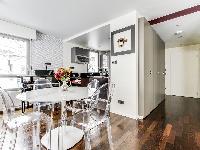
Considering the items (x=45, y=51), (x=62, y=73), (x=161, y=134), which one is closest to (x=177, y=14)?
(x=161, y=134)

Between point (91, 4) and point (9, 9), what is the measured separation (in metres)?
2.03

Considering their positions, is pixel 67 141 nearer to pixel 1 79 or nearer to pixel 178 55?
pixel 1 79

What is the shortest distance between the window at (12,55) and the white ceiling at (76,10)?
733mm

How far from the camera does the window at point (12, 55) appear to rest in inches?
181

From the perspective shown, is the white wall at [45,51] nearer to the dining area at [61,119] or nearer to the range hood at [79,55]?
the range hood at [79,55]

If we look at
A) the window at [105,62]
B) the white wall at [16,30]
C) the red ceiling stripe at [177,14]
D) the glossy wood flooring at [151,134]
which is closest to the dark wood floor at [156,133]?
the glossy wood flooring at [151,134]

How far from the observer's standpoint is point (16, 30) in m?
4.58

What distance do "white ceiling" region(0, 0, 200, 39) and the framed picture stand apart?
0.45 metres

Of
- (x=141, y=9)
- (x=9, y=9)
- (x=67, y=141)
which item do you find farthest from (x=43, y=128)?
(x=141, y=9)

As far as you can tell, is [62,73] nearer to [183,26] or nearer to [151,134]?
[151,134]

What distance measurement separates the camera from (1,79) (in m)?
4.49

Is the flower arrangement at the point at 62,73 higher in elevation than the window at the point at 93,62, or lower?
lower

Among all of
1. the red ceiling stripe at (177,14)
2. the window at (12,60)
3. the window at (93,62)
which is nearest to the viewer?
the red ceiling stripe at (177,14)

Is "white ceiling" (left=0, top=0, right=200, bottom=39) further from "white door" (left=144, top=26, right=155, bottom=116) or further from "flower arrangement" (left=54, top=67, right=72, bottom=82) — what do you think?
"flower arrangement" (left=54, top=67, right=72, bottom=82)
